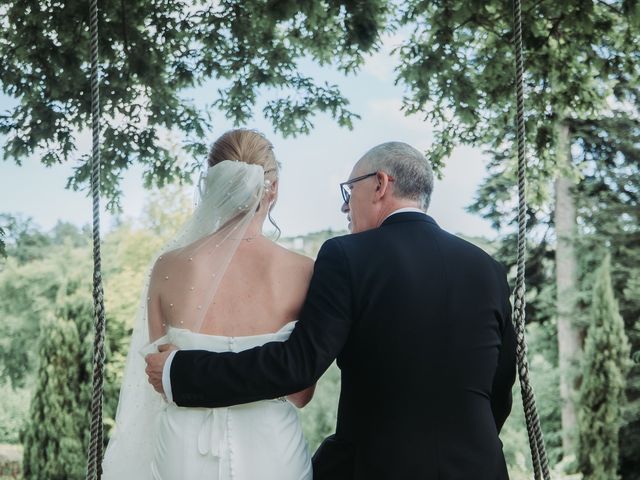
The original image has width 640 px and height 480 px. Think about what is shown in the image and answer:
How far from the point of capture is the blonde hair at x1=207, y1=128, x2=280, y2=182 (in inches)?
82.0

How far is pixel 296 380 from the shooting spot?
5.86ft

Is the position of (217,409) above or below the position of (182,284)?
below

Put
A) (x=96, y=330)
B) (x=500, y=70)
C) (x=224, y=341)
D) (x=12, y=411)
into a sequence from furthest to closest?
(x=12, y=411) < (x=500, y=70) < (x=96, y=330) < (x=224, y=341)

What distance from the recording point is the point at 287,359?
5.82 feet

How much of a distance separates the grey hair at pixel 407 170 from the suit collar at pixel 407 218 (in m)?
0.06

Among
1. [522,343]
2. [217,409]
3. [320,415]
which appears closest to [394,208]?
[522,343]

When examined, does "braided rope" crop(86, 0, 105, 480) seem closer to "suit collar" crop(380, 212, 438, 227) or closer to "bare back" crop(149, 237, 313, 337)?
"bare back" crop(149, 237, 313, 337)

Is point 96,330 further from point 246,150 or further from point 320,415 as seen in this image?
point 320,415

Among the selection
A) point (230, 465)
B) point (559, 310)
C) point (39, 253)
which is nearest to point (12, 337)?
point (39, 253)

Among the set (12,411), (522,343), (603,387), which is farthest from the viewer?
(12,411)

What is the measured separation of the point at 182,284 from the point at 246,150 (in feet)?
1.42

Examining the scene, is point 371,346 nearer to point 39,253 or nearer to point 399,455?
point 399,455

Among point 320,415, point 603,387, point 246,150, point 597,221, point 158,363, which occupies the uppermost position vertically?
point 597,221

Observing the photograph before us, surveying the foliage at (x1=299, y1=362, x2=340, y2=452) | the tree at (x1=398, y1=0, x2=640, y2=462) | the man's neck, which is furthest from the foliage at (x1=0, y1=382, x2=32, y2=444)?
the man's neck
